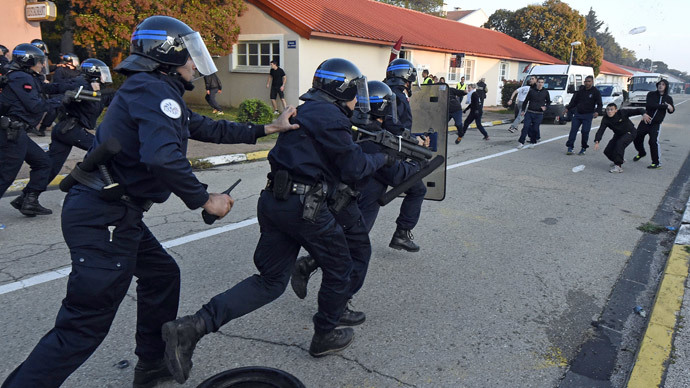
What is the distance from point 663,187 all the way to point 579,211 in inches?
109

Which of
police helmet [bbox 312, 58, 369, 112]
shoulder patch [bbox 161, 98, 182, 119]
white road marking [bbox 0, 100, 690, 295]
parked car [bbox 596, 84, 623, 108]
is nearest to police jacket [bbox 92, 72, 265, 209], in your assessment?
shoulder patch [bbox 161, 98, 182, 119]

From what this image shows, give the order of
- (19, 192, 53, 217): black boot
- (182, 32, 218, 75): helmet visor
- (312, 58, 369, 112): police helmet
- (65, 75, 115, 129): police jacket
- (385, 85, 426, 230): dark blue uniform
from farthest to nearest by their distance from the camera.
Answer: (19, 192, 53, 217): black boot
(65, 75, 115, 129): police jacket
(385, 85, 426, 230): dark blue uniform
(312, 58, 369, 112): police helmet
(182, 32, 218, 75): helmet visor

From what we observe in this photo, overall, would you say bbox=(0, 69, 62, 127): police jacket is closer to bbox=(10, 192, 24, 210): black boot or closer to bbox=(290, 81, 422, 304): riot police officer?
bbox=(10, 192, 24, 210): black boot

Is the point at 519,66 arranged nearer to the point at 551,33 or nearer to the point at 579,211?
the point at 551,33

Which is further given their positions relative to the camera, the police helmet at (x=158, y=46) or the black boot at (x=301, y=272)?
the black boot at (x=301, y=272)

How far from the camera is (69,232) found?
7.34ft

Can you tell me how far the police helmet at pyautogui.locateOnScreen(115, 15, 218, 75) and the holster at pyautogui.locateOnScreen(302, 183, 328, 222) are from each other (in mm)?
904

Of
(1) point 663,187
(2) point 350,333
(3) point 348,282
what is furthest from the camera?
(1) point 663,187

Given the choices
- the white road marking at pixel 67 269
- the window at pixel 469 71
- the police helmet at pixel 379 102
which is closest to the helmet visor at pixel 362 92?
the police helmet at pixel 379 102

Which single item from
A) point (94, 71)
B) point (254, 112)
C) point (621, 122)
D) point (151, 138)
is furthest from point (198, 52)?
point (254, 112)

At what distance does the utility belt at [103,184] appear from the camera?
2221mm

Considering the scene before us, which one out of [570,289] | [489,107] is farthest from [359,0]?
[570,289]

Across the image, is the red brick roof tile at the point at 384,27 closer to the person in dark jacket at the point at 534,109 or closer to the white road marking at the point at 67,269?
the person in dark jacket at the point at 534,109

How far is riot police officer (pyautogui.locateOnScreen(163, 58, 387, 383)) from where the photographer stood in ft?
8.90
